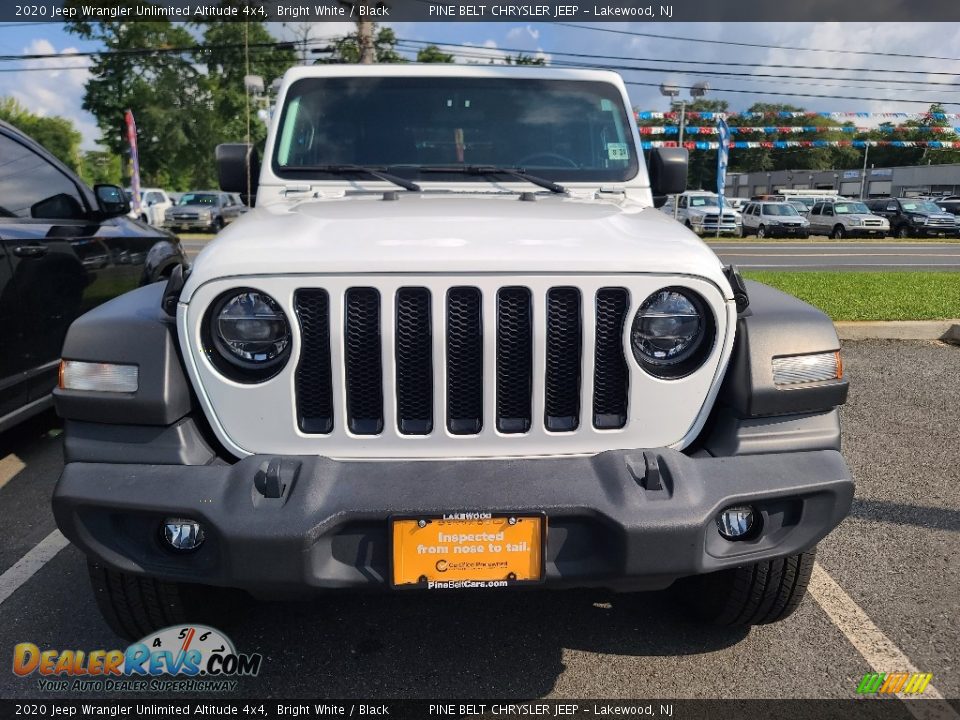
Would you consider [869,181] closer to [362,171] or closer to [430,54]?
[430,54]

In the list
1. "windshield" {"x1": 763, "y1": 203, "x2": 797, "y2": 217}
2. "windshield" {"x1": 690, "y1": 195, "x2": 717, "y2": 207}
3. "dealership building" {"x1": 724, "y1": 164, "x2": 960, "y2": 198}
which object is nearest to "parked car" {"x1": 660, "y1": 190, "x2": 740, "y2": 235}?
"windshield" {"x1": 690, "y1": 195, "x2": 717, "y2": 207}

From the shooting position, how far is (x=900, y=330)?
7.58 metres

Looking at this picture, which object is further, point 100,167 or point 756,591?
point 100,167

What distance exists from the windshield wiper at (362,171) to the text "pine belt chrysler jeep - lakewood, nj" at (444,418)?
94 cm

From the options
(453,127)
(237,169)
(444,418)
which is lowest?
(444,418)

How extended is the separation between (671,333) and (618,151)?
1685 mm

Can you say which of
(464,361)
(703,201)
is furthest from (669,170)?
(703,201)

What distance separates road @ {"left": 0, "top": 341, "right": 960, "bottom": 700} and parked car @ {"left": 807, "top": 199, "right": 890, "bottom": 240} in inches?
1184

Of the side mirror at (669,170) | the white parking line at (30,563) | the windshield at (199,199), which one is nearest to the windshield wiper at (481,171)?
the side mirror at (669,170)

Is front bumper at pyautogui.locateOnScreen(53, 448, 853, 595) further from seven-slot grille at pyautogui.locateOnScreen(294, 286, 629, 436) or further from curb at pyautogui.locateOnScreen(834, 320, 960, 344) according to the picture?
curb at pyautogui.locateOnScreen(834, 320, 960, 344)

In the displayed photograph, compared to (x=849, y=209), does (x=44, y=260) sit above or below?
above

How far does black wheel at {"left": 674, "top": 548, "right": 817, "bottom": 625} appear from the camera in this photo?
2.50 m

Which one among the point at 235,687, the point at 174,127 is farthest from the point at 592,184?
the point at 174,127

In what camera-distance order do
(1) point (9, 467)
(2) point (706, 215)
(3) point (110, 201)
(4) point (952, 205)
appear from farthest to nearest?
(4) point (952, 205), (2) point (706, 215), (3) point (110, 201), (1) point (9, 467)
